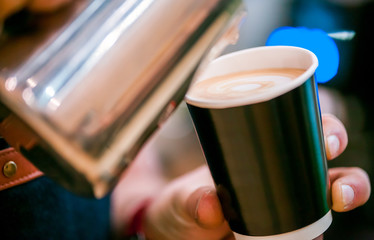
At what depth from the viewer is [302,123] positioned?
457 millimetres

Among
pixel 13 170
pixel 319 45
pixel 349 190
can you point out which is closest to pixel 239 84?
pixel 349 190

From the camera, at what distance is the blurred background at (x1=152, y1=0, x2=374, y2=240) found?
1.90m

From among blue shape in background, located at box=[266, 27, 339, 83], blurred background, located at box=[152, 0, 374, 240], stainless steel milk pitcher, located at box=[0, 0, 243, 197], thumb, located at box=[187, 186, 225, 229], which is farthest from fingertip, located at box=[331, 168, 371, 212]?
blurred background, located at box=[152, 0, 374, 240]

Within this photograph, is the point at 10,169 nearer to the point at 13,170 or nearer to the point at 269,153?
the point at 13,170

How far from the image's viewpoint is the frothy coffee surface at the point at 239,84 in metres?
0.50

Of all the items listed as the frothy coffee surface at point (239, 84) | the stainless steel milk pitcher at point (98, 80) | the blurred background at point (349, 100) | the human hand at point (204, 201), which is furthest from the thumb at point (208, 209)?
the blurred background at point (349, 100)

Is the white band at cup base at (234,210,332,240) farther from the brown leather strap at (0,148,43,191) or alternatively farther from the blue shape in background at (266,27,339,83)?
the blue shape in background at (266,27,339,83)

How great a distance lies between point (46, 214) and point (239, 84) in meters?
0.49

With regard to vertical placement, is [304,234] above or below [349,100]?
above

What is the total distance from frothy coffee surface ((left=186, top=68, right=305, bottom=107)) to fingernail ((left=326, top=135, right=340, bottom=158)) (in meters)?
0.17

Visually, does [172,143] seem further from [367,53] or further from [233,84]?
[233,84]

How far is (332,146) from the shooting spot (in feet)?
2.16

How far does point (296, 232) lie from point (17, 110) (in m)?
0.38

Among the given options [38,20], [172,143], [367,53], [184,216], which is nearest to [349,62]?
[367,53]
